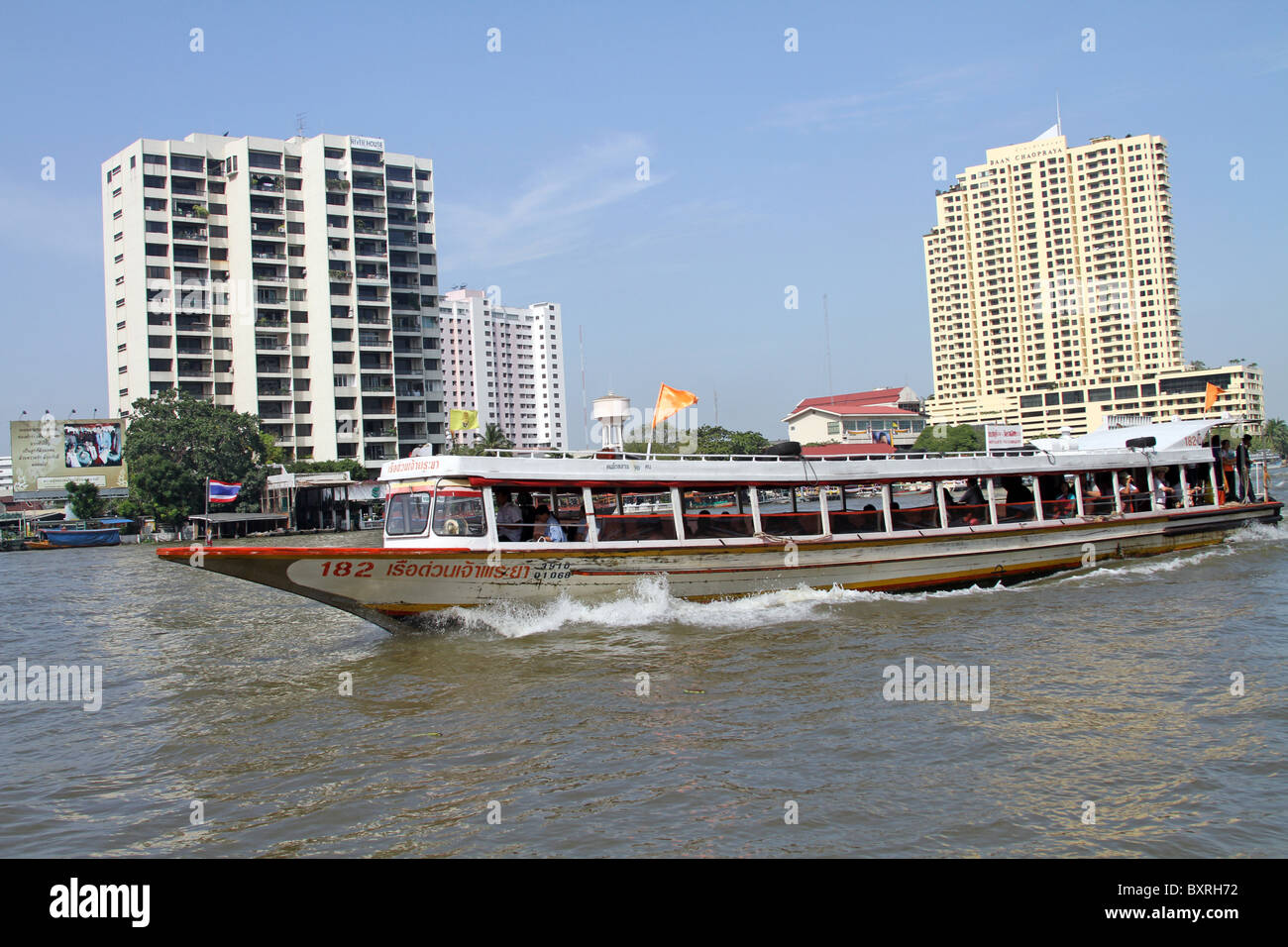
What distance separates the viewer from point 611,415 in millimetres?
15469

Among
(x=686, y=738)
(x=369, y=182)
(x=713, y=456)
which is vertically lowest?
(x=686, y=738)

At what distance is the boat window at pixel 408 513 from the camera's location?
12.1 meters

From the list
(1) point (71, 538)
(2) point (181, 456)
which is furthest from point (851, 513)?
(1) point (71, 538)

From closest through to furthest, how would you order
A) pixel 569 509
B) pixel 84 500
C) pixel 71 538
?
1. pixel 569 509
2. pixel 71 538
3. pixel 84 500

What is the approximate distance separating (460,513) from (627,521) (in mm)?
2777

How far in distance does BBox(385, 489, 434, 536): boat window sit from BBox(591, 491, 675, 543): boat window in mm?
2495

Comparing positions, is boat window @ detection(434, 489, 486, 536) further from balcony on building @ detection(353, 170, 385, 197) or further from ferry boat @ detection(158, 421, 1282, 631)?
balcony on building @ detection(353, 170, 385, 197)

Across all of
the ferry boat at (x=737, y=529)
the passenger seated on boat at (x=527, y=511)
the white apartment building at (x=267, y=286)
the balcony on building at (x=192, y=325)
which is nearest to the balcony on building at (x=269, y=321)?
the white apartment building at (x=267, y=286)

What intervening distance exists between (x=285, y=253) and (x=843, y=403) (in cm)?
6307

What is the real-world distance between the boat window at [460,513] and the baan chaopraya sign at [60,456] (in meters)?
62.4
